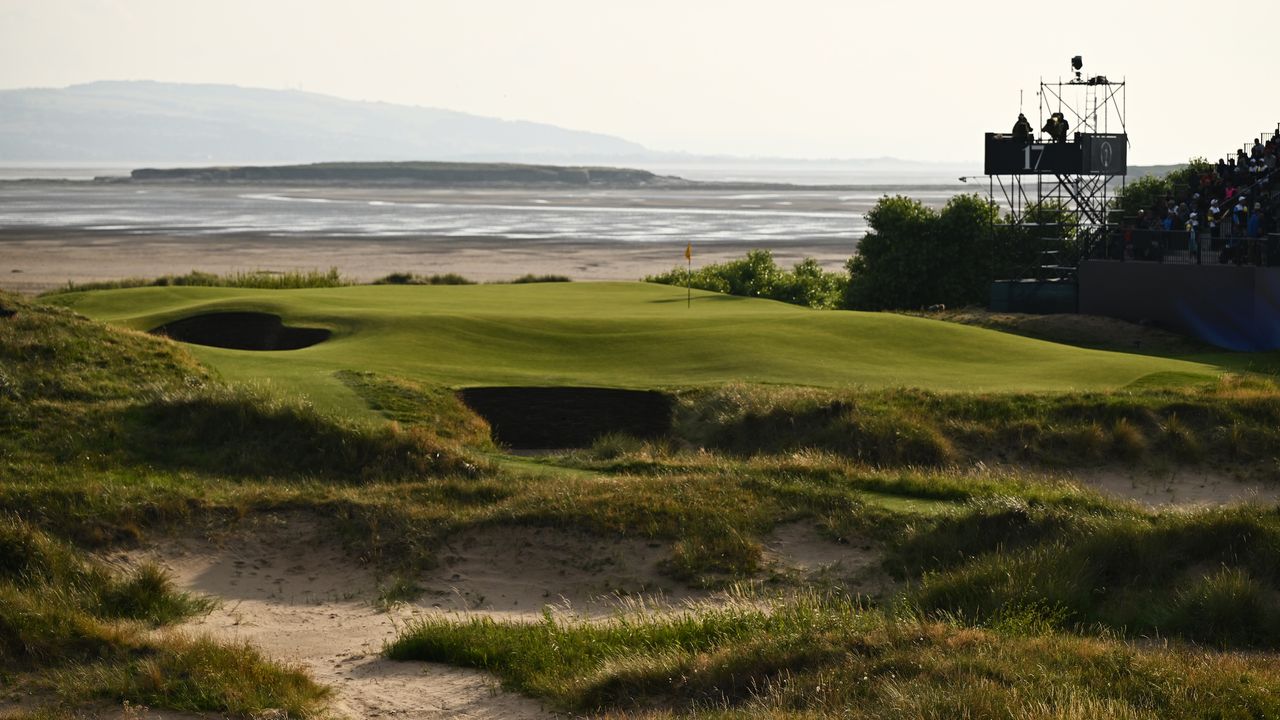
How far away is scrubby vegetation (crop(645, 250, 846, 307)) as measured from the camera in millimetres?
43688

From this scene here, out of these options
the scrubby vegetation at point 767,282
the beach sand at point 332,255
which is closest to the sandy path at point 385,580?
the scrubby vegetation at point 767,282

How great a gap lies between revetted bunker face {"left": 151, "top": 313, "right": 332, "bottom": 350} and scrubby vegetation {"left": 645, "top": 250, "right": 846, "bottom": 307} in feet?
52.9

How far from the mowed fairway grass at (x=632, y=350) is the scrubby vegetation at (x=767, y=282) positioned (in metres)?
8.87

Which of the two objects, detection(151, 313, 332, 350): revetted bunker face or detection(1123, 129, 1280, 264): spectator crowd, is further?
detection(1123, 129, 1280, 264): spectator crowd

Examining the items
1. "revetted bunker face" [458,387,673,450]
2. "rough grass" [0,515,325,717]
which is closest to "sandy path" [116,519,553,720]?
"rough grass" [0,515,325,717]

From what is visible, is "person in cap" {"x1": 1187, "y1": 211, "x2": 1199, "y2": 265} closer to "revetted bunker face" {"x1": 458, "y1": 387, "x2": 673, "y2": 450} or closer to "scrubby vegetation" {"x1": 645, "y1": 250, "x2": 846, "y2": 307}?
"scrubby vegetation" {"x1": 645, "y1": 250, "x2": 846, "y2": 307}

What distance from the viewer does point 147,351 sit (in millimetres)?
22391

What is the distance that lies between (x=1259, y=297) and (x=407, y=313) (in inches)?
738

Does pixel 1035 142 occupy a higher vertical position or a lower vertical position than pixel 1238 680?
higher

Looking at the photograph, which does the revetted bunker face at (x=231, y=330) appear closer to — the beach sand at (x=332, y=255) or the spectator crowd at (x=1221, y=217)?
the spectator crowd at (x=1221, y=217)

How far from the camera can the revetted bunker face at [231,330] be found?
96.9ft

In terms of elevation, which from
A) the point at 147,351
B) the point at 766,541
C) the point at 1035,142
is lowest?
the point at 766,541

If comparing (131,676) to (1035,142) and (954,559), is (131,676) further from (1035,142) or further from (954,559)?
(1035,142)

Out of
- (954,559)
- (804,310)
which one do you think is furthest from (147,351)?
(804,310)
